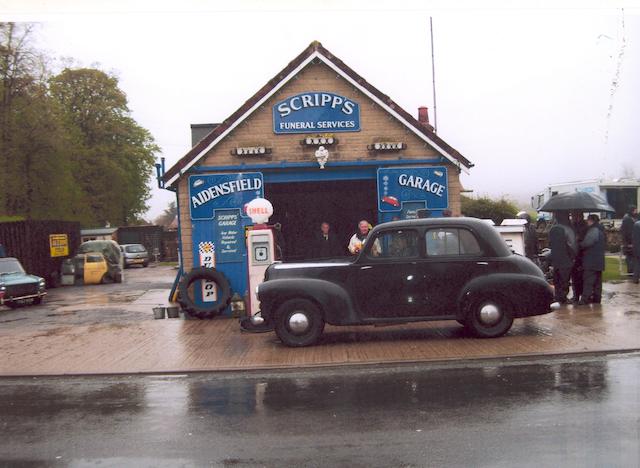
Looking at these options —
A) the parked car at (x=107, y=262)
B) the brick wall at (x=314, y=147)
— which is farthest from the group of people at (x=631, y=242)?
the parked car at (x=107, y=262)

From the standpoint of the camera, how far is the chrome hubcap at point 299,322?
9453mm

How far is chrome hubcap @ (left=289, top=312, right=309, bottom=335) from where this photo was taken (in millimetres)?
9453

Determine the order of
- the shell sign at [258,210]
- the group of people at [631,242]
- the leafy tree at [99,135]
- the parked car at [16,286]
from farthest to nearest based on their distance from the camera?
the leafy tree at [99,135] < the parked car at [16,286] < the group of people at [631,242] < the shell sign at [258,210]

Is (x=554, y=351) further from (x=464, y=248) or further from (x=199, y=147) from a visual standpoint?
(x=199, y=147)

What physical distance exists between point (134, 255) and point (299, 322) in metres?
34.3

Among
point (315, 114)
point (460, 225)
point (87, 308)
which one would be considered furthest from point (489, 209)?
point (460, 225)

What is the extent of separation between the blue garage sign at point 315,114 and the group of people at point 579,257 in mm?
4696

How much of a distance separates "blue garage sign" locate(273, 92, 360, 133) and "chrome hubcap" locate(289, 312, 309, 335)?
549cm

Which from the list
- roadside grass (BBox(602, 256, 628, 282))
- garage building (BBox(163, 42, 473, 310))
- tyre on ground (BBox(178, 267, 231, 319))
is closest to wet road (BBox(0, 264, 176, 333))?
tyre on ground (BBox(178, 267, 231, 319))

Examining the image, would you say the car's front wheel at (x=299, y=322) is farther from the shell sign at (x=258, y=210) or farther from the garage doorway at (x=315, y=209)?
the garage doorway at (x=315, y=209)

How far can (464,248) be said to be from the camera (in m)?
9.52

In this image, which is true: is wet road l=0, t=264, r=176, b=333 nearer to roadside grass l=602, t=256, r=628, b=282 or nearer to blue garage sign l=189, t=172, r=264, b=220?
blue garage sign l=189, t=172, r=264, b=220

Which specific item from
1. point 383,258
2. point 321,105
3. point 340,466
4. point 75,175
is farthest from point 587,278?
point 75,175

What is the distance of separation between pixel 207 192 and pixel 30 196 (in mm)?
22883
